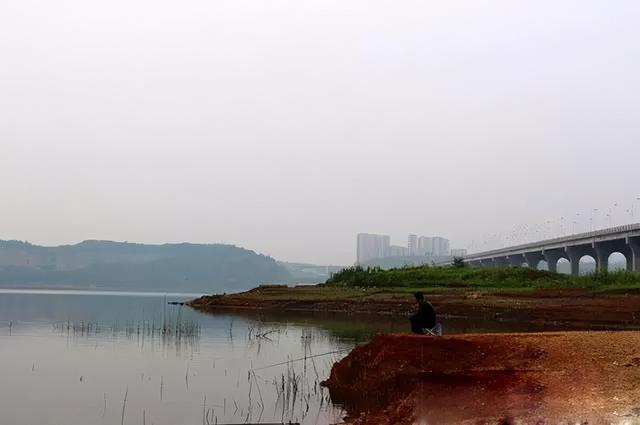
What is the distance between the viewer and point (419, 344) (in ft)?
58.7

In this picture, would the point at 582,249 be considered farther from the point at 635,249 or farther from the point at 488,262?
the point at 488,262

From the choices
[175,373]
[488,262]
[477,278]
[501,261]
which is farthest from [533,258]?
[175,373]

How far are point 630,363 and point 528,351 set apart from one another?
252cm

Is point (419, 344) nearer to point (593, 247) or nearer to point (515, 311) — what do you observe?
point (515, 311)

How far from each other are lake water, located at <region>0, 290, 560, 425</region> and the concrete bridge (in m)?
50.5

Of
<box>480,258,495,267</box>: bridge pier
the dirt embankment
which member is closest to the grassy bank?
the dirt embankment

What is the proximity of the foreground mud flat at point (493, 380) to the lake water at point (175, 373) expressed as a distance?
58.4 inches

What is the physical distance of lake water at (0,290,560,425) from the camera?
17.4 m

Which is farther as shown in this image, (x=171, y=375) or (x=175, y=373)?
(x=175, y=373)

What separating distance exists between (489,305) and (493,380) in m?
37.6

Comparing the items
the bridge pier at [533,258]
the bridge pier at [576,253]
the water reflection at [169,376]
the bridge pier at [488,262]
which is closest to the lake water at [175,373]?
the water reflection at [169,376]

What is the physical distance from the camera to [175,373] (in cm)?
2439

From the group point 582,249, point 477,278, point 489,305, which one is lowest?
point 489,305

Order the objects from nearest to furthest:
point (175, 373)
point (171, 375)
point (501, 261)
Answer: point (171, 375) < point (175, 373) < point (501, 261)
